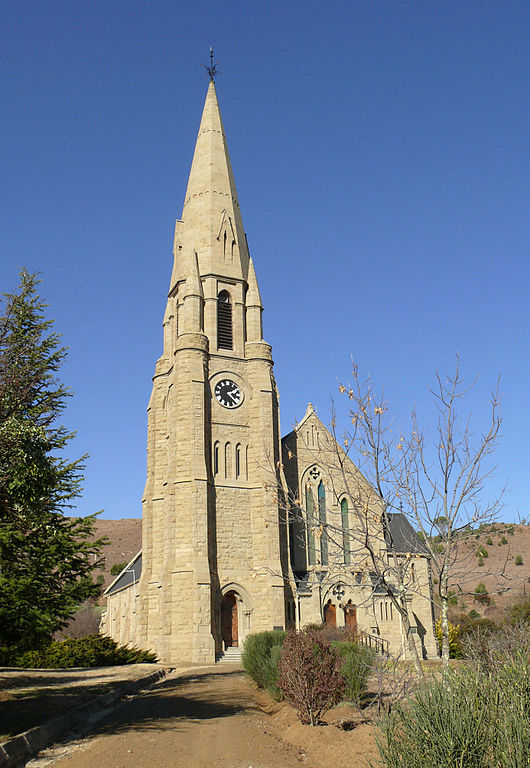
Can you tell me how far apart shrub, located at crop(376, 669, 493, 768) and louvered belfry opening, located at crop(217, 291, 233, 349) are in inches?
1245

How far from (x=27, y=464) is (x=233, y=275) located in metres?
27.9

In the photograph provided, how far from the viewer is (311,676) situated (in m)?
Result: 14.3

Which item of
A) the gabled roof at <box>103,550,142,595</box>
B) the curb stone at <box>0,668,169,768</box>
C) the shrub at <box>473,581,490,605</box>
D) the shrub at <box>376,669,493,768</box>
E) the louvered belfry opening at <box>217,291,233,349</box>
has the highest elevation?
the louvered belfry opening at <box>217,291,233,349</box>

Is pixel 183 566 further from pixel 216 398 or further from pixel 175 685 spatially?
pixel 175 685

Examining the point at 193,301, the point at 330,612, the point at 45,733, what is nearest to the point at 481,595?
the point at 45,733

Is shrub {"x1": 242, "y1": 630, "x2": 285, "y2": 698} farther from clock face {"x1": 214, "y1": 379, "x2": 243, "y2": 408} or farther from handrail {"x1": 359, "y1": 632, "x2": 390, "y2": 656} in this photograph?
clock face {"x1": 214, "y1": 379, "x2": 243, "y2": 408}

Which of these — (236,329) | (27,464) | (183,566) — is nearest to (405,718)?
(27,464)

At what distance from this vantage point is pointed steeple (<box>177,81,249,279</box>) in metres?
40.8

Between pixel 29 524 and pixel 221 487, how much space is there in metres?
19.7

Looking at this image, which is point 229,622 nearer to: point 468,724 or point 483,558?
point 468,724

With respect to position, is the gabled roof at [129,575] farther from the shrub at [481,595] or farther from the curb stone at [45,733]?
the curb stone at [45,733]

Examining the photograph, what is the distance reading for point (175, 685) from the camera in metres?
21.2

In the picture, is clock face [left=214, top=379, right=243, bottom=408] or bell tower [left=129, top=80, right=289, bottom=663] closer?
bell tower [left=129, top=80, right=289, bottom=663]

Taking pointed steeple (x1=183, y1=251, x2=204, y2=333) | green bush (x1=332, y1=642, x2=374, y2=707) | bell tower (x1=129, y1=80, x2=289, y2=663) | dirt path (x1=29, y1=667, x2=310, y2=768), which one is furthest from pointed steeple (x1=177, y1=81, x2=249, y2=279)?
dirt path (x1=29, y1=667, x2=310, y2=768)
